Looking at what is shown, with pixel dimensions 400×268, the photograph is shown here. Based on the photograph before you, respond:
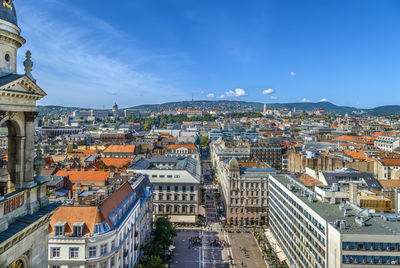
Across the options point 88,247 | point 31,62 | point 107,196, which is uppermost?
point 31,62

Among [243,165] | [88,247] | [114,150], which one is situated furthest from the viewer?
[114,150]

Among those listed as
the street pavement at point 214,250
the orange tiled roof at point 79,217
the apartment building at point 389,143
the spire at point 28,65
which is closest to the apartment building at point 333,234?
the street pavement at point 214,250

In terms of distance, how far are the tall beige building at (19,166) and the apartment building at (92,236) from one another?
56.4ft

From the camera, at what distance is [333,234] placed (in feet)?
125

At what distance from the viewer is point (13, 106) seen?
55.0ft

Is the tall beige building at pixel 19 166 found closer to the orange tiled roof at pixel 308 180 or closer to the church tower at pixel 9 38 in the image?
the church tower at pixel 9 38

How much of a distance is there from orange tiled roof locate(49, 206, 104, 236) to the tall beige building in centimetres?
1791

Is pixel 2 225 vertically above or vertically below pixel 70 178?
above

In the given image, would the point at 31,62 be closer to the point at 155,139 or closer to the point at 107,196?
the point at 107,196

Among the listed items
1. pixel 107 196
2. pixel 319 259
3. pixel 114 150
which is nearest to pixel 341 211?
pixel 319 259

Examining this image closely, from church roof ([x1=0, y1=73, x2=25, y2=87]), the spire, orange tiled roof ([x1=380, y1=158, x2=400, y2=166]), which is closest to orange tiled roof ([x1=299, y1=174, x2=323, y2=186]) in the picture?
orange tiled roof ([x1=380, y1=158, x2=400, y2=166])

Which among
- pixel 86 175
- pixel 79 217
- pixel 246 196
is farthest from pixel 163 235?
pixel 86 175

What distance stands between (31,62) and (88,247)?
24.4 m

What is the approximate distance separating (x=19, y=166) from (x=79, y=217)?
70.9 ft
